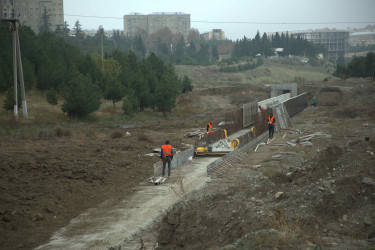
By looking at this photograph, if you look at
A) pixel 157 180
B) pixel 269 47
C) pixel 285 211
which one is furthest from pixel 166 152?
pixel 269 47

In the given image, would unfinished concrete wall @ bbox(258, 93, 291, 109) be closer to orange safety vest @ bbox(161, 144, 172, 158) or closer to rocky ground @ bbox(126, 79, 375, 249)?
orange safety vest @ bbox(161, 144, 172, 158)

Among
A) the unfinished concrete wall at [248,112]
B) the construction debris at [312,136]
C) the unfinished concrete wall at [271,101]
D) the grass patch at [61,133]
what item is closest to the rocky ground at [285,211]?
the construction debris at [312,136]

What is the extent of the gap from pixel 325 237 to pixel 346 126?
78.6 feet

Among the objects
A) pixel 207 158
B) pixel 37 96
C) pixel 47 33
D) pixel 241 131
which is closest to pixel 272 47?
pixel 47 33

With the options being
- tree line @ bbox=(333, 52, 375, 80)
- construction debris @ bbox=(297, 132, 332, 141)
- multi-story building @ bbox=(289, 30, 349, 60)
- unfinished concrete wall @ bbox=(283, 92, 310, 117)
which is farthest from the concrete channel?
multi-story building @ bbox=(289, 30, 349, 60)

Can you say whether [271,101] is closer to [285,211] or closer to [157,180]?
[157,180]

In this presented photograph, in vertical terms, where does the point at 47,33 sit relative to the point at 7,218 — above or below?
above

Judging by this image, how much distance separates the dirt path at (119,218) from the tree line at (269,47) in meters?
117

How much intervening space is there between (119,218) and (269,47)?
4829 inches

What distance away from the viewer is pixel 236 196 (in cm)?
1140

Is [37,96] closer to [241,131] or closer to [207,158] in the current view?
[241,131]

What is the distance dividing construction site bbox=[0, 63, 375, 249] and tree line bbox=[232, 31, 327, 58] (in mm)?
108432

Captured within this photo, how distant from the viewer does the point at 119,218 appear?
11.3 metres

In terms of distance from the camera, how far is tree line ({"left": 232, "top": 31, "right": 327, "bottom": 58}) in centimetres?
12756
